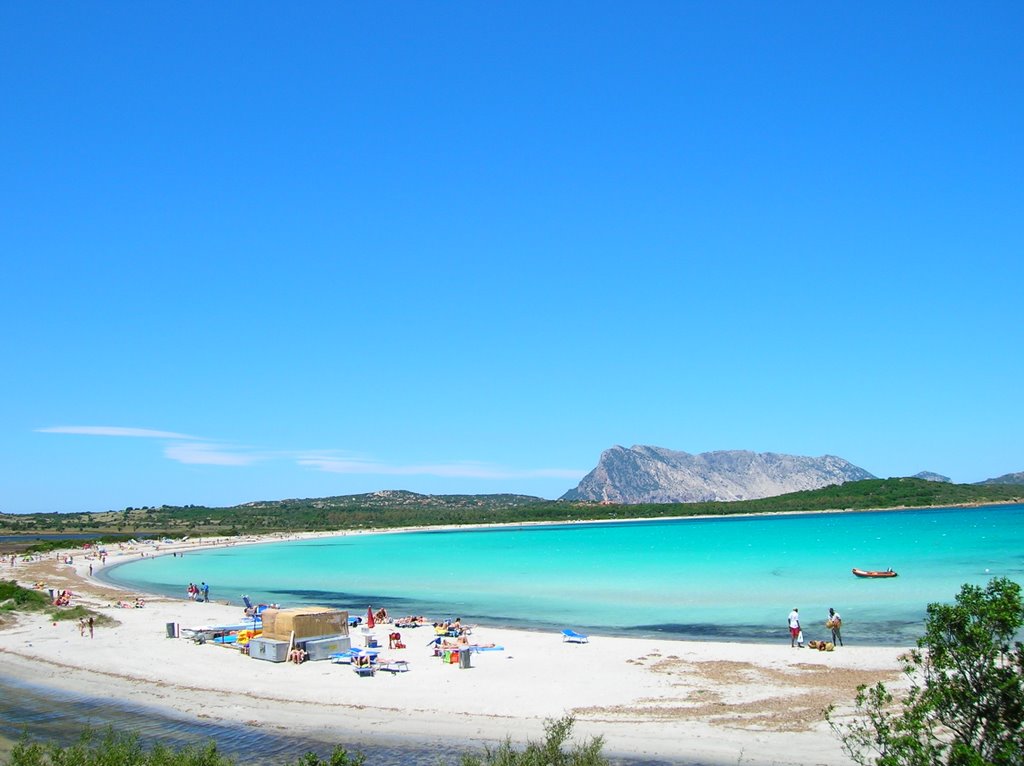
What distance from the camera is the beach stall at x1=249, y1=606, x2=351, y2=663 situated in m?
23.0

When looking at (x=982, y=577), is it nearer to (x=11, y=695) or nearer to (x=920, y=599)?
(x=920, y=599)

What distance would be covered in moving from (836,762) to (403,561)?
199ft

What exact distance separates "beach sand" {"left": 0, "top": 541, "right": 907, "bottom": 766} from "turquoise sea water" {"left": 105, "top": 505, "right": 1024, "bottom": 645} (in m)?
4.51

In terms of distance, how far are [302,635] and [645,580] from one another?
28.7 metres

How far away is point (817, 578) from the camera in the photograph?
45938 mm

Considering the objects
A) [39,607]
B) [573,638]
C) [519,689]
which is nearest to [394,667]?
[519,689]

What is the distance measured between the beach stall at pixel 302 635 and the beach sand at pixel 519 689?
628 millimetres

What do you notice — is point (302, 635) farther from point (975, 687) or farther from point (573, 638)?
point (975, 687)

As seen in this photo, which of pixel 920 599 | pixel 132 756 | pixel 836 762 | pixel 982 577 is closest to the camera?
pixel 132 756

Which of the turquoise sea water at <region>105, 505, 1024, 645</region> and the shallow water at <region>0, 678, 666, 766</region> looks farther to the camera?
the turquoise sea water at <region>105, 505, 1024, 645</region>

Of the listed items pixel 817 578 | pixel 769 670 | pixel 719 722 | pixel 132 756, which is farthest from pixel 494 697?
pixel 817 578

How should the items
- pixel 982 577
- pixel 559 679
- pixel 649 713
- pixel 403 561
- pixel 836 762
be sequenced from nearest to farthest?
pixel 836 762
pixel 649 713
pixel 559 679
pixel 982 577
pixel 403 561

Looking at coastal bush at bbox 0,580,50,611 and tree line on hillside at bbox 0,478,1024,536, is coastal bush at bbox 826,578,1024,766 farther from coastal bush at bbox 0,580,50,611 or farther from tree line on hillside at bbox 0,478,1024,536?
tree line on hillside at bbox 0,478,1024,536

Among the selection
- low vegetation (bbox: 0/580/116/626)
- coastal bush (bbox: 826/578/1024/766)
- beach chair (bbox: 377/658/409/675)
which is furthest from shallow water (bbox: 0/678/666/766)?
low vegetation (bbox: 0/580/116/626)
